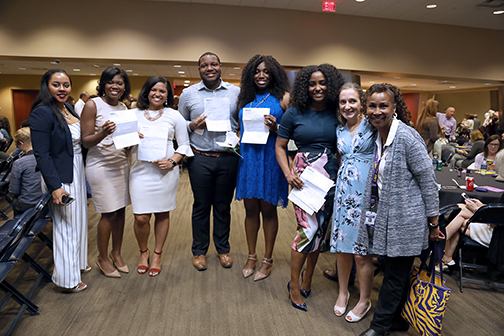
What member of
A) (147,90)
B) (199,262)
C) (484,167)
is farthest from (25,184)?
(484,167)

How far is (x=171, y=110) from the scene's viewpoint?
2.88 metres

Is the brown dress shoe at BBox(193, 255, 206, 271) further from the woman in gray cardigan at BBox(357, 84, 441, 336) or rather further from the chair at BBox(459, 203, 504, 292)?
the chair at BBox(459, 203, 504, 292)

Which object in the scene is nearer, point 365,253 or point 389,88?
point 389,88

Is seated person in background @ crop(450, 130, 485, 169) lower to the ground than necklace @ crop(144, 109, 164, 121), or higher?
lower

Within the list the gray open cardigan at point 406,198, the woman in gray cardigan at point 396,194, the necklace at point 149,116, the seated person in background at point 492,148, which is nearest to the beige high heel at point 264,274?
the woman in gray cardigan at point 396,194

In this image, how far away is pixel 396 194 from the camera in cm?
191

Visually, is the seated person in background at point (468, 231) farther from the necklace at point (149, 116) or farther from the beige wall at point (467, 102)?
the beige wall at point (467, 102)

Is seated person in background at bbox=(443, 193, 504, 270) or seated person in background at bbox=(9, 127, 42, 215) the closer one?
seated person in background at bbox=(443, 193, 504, 270)

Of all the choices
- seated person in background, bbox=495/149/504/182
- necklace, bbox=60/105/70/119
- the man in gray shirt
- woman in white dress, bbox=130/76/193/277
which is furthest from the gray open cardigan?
seated person in background, bbox=495/149/504/182

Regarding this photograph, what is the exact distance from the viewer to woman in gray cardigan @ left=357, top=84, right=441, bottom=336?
1881 mm

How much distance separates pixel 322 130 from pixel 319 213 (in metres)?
0.59

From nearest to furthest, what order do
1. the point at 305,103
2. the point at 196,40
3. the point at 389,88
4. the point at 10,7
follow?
the point at 389,88 < the point at 305,103 < the point at 10,7 < the point at 196,40

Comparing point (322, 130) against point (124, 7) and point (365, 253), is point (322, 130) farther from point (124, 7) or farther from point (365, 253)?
point (124, 7)

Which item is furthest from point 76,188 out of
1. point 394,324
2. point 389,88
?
point 394,324
